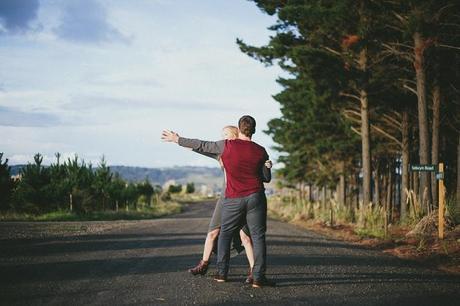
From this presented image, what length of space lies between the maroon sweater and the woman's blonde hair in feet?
1.09

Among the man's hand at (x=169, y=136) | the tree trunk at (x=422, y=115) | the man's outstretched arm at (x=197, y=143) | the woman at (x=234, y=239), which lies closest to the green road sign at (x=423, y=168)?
the tree trunk at (x=422, y=115)

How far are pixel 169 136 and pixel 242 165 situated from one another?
1079 millimetres

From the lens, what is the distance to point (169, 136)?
6.80 metres

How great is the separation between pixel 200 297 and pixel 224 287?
0.74m

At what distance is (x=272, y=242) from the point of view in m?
13.1

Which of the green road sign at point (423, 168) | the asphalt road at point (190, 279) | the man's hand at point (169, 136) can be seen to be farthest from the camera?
the green road sign at point (423, 168)

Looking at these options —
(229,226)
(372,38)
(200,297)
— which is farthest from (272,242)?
(372,38)

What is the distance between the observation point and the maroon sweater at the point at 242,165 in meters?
6.62

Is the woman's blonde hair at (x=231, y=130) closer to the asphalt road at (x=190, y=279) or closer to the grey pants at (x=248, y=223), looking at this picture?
the grey pants at (x=248, y=223)

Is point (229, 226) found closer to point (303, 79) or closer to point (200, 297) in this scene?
point (200, 297)

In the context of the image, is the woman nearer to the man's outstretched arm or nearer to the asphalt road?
the man's outstretched arm

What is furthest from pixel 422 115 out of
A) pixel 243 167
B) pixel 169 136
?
pixel 169 136

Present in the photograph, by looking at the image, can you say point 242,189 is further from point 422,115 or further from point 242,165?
point 422,115

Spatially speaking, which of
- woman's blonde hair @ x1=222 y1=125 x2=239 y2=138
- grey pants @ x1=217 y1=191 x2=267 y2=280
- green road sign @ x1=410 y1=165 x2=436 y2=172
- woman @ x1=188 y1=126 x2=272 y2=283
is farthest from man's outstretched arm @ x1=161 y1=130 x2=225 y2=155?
green road sign @ x1=410 y1=165 x2=436 y2=172
